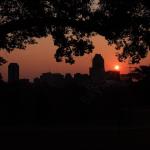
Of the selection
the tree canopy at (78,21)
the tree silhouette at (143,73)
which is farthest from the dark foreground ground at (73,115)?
the tree canopy at (78,21)

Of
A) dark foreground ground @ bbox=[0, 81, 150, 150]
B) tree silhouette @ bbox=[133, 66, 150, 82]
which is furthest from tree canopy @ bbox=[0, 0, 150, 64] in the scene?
tree silhouette @ bbox=[133, 66, 150, 82]

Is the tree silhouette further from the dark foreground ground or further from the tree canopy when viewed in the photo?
the tree canopy

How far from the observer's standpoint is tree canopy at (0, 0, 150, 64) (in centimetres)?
1792

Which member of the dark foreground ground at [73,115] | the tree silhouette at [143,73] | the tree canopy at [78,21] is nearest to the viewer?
the tree canopy at [78,21]

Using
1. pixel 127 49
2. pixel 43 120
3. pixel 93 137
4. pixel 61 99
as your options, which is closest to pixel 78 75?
pixel 61 99

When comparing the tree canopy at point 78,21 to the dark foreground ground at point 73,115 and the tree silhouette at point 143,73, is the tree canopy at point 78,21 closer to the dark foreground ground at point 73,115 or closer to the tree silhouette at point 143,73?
the dark foreground ground at point 73,115

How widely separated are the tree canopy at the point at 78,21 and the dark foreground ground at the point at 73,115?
1186 centimetres

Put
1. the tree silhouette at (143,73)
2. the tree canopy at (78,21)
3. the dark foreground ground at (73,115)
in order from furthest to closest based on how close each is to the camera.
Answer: the tree silhouette at (143,73), the dark foreground ground at (73,115), the tree canopy at (78,21)

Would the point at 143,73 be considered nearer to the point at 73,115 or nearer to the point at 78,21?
the point at 73,115

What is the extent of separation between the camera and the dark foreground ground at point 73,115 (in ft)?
106

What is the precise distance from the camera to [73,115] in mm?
50594

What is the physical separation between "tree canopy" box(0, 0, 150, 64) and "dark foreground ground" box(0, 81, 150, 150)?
1186cm

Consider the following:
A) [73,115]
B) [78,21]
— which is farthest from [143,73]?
[78,21]

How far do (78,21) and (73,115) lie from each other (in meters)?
32.8
